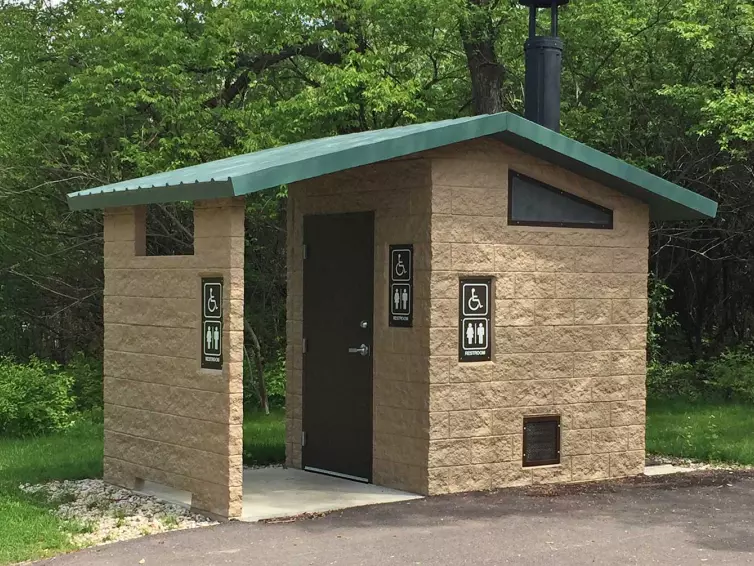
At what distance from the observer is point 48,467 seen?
34.7ft

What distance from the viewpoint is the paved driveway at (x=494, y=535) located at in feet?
22.5

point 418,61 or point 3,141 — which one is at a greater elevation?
point 418,61

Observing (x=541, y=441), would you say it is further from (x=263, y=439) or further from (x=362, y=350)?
(x=263, y=439)

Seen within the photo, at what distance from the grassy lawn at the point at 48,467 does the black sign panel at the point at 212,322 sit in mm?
1492

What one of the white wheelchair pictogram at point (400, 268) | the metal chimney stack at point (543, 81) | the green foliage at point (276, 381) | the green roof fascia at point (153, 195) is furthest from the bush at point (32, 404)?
the metal chimney stack at point (543, 81)

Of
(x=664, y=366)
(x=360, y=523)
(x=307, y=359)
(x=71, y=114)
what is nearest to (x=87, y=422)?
(x=71, y=114)

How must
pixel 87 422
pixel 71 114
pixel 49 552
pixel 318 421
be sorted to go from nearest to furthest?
pixel 49 552
pixel 318 421
pixel 87 422
pixel 71 114

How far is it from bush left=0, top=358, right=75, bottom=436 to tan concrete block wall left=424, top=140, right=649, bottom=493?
21.0ft

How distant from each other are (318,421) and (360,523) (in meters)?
2.33

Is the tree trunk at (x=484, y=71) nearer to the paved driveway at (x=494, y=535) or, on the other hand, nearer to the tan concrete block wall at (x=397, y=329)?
the tan concrete block wall at (x=397, y=329)

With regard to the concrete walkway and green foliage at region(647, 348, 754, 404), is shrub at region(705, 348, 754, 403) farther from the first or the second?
the concrete walkway

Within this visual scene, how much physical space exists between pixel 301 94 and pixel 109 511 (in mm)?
7666

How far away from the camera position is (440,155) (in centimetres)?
888

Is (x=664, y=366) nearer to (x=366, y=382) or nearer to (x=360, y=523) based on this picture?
(x=366, y=382)
